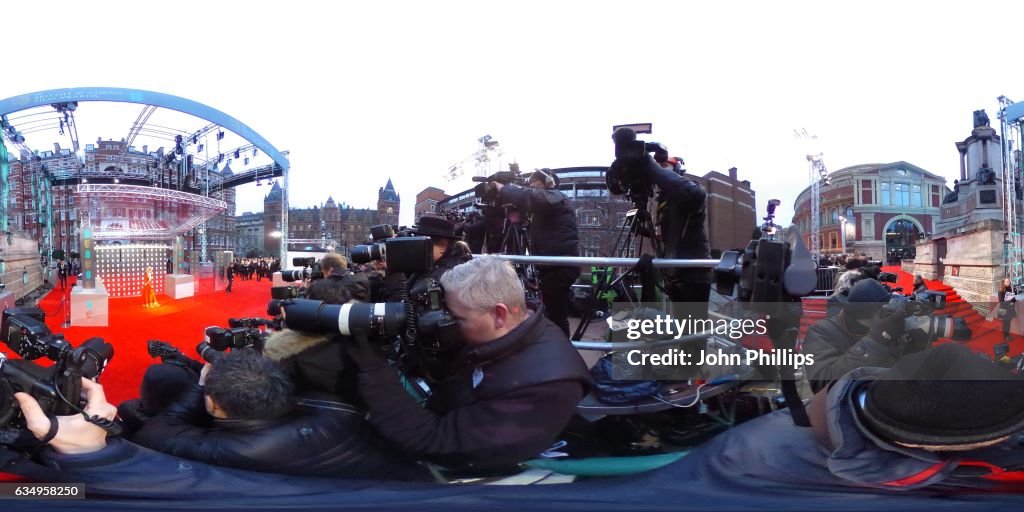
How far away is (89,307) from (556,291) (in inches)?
174

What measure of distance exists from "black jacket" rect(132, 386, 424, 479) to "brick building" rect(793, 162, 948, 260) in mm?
1672

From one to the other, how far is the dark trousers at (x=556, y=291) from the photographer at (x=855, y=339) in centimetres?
118

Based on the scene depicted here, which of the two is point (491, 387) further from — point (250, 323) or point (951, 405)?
point (250, 323)

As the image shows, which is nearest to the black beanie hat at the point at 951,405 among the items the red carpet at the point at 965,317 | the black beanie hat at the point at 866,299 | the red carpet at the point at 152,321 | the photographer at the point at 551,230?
the red carpet at the point at 965,317

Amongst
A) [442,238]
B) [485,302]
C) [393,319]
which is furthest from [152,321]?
[485,302]

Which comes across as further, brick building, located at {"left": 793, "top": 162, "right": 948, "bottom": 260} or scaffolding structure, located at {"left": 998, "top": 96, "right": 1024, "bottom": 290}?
scaffolding structure, located at {"left": 998, "top": 96, "right": 1024, "bottom": 290}

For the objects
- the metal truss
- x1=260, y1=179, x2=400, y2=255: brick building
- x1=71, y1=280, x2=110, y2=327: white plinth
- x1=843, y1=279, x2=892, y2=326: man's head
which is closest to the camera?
x1=843, y1=279, x2=892, y2=326: man's head

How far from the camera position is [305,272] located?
132 inches

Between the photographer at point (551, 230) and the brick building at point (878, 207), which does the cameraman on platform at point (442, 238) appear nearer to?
the photographer at point (551, 230)

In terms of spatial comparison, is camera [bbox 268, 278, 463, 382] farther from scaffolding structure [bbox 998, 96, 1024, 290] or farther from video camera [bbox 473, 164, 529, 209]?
scaffolding structure [bbox 998, 96, 1024, 290]

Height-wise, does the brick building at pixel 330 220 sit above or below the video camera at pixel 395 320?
above

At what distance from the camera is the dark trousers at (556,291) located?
2412 millimetres

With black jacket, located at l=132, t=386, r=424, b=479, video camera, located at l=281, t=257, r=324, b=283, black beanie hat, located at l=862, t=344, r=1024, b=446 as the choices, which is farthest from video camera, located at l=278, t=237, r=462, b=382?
video camera, located at l=281, t=257, r=324, b=283

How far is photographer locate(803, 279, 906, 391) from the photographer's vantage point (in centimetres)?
129
